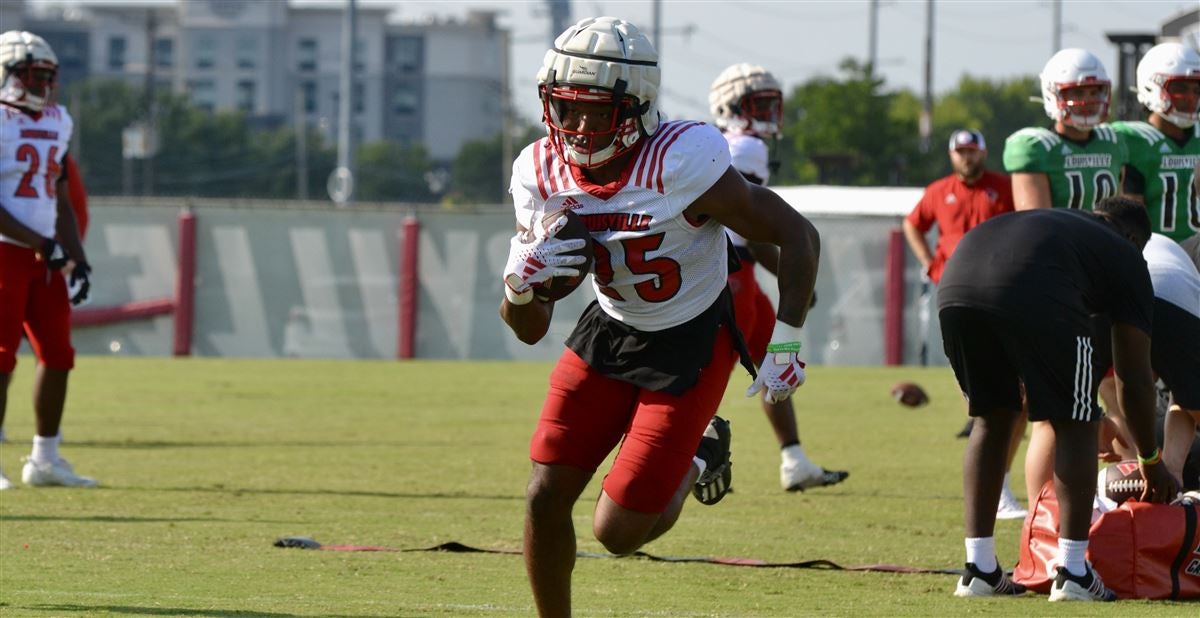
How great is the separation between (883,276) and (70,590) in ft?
56.9

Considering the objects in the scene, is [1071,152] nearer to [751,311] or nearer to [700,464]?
[751,311]

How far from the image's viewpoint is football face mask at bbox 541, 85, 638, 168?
5473 millimetres

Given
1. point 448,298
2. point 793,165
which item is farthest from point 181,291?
point 793,165

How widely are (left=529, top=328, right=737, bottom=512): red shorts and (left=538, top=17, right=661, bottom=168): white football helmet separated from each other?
653 mm

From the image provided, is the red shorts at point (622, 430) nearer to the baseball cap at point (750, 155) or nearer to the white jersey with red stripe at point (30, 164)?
the baseball cap at point (750, 155)

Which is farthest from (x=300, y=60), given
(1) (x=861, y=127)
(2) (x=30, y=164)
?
(2) (x=30, y=164)

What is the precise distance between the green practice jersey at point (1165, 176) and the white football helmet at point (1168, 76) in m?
0.09

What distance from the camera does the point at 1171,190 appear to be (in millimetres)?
8438

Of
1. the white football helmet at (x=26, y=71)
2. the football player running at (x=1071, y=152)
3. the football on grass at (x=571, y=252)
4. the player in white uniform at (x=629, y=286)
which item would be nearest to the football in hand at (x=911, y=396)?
the football player running at (x=1071, y=152)

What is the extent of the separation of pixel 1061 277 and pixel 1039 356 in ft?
0.91

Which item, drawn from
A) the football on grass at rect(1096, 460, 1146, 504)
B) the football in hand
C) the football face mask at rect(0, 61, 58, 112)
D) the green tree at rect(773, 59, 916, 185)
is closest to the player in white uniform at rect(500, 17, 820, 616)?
the football on grass at rect(1096, 460, 1146, 504)

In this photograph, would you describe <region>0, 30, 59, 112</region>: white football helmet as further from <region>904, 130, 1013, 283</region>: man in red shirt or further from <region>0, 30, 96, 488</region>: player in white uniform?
<region>904, 130, 1013, 283</region>: man in red shirt

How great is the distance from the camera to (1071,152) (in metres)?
8.32

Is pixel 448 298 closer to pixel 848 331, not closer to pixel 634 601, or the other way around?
pixel 848 331
